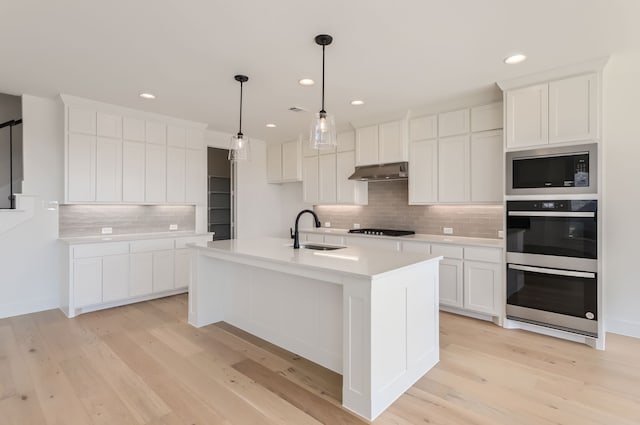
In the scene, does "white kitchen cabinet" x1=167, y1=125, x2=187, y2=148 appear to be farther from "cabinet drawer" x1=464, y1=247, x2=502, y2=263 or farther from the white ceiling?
"cabinet drawer" x1=464, y1=247, x2=502, y2=263

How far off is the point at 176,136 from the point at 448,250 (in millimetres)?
Result: 4054

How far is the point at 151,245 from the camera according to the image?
450cm

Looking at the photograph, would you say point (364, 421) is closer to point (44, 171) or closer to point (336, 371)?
point (336, 371)

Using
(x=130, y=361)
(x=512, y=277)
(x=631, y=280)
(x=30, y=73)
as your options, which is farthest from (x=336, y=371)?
(x=30, y=73)

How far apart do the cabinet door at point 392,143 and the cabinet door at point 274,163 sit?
223cm

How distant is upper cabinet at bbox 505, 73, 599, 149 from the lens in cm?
302

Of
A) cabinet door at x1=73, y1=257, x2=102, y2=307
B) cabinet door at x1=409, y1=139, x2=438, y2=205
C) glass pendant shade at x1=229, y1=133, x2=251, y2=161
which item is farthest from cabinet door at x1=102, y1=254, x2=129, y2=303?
cabinet door at x1=409, y1=139, x2=438, y2=205

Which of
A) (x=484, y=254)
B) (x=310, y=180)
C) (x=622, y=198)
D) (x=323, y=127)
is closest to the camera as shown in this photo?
(x=323, y=127)

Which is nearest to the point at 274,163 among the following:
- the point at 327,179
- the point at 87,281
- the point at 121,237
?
the point at 327,179

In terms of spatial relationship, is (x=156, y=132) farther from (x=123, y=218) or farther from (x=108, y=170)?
(x=123, y=218)

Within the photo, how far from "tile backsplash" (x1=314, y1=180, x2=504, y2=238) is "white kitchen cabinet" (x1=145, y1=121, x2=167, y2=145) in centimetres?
287

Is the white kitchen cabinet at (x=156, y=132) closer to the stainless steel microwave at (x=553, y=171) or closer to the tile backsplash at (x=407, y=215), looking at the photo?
the tile backsplash at (x=407, y=215)

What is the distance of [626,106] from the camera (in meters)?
3.29

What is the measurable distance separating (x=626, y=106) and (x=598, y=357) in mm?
2382
